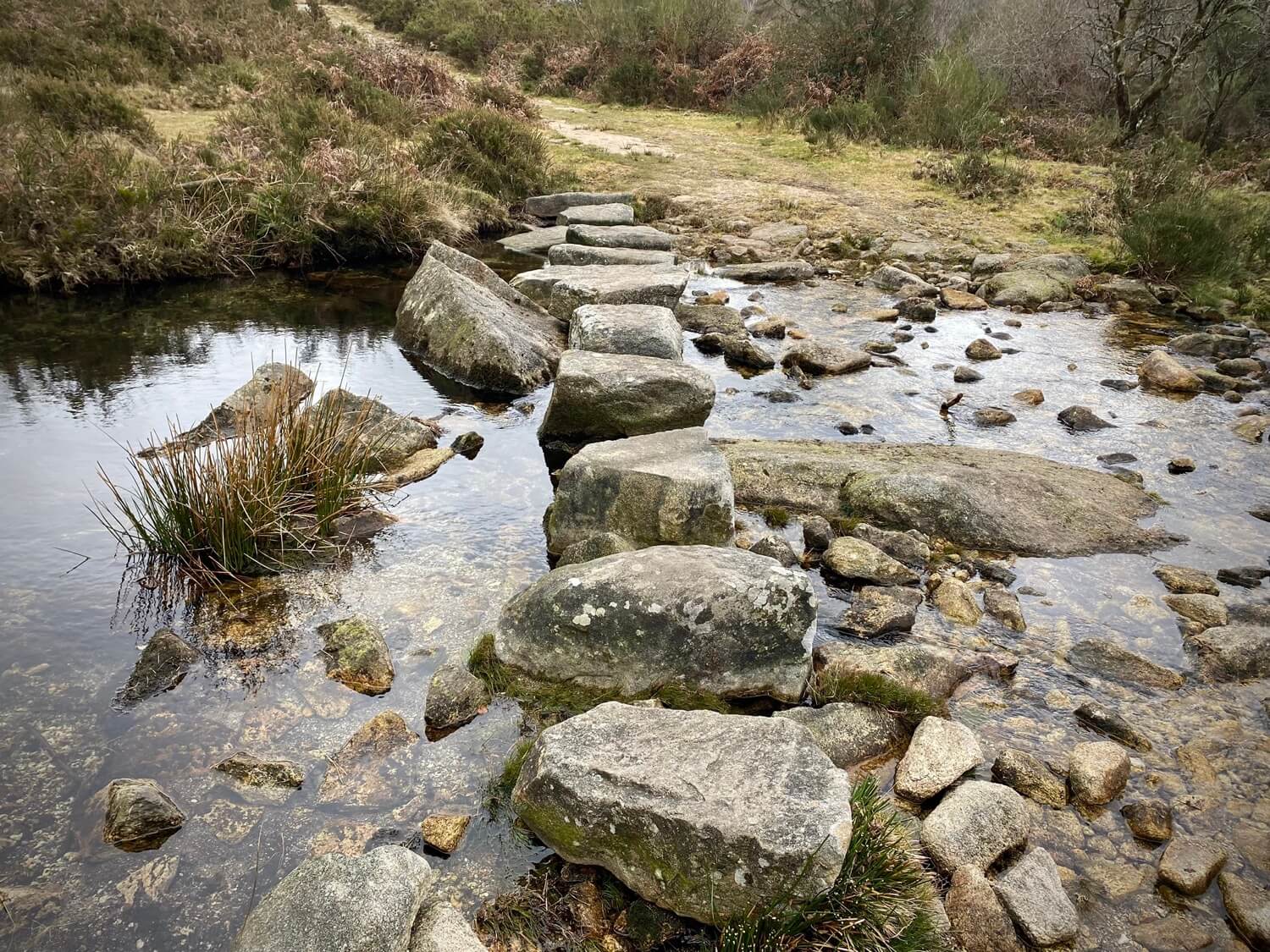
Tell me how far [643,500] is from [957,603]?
1.48m

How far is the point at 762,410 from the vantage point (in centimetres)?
584

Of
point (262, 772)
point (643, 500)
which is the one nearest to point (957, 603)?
point (643, 500)

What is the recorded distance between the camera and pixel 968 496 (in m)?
4.36

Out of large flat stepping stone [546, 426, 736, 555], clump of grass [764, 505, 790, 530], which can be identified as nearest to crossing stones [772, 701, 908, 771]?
large flat stepping stone [546, 426, 736, 555]

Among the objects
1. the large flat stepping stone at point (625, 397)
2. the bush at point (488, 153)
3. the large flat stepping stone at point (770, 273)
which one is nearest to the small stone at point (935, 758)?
the large flat stepping stone at point (625, 397)

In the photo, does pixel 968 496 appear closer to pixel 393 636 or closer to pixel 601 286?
pixel 393 636

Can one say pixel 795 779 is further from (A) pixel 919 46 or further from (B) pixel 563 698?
(A) pixel 919 46

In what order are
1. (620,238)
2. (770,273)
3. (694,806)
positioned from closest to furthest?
1. (694,806)
2. (620,238)
3. (770,273)

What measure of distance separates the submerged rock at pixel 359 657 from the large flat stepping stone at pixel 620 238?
231 inches

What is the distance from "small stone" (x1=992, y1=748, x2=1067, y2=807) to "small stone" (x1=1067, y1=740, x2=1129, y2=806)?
0.17ft

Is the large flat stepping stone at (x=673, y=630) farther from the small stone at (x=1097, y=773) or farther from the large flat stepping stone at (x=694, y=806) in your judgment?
the small stone at (x=1097, y=773)

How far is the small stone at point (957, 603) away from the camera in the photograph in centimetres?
367

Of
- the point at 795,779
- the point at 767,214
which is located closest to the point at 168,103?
the point at 767,214

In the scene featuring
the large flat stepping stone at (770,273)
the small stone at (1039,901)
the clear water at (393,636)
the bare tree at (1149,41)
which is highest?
the bare tree at (1149,41)
